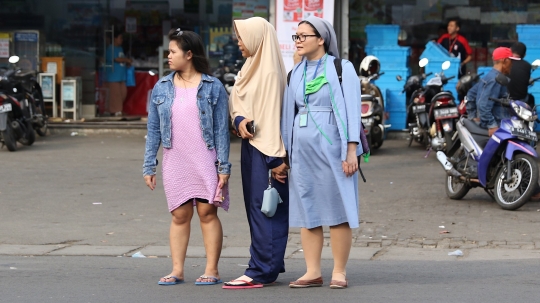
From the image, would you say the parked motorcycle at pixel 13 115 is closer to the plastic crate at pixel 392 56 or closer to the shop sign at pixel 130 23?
the shop sign at pixel 130 23

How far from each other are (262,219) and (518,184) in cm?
412

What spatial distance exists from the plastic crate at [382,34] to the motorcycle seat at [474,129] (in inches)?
239

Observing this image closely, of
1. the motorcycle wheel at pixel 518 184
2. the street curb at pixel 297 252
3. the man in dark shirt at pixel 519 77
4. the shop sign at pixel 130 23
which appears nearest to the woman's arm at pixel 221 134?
the street curb at pixel 297 252

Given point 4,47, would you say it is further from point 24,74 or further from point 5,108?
point 5,108

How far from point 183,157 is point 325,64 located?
1.08 meters

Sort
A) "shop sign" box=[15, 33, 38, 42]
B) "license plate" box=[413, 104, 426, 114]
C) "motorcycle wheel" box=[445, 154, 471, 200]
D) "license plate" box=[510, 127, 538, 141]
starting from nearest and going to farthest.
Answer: "license plate" box=[510, 127, 538, 141], "motorcycle wheel" box=[445, 154, 471, 200], "license plate" box=[413, 104, 426, 114], "shop sign" box=[15, 33, 38, 42]

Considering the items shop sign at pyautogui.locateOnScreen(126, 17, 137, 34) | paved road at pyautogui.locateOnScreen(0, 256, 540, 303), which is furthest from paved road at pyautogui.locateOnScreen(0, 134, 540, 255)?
shop sign at pyautogui.locateOnScreen(126, 17, 137, 34)

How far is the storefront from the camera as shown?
1625 cm

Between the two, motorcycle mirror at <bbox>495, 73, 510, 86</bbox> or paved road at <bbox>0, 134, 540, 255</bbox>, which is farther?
motorcycle mirror at <bbox>495, 73, 510, 86</bbox>

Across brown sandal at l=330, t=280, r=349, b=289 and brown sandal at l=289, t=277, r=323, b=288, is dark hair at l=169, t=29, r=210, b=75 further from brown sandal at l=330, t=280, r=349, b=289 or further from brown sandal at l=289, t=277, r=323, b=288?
brown sandal at l=330, t=280, r=349, b=289

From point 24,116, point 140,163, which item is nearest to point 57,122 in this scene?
point 24,116

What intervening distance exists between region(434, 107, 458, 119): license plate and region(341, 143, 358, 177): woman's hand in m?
7.36

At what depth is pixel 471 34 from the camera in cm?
1634

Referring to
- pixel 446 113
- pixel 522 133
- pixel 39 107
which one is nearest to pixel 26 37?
pixel 39 107
